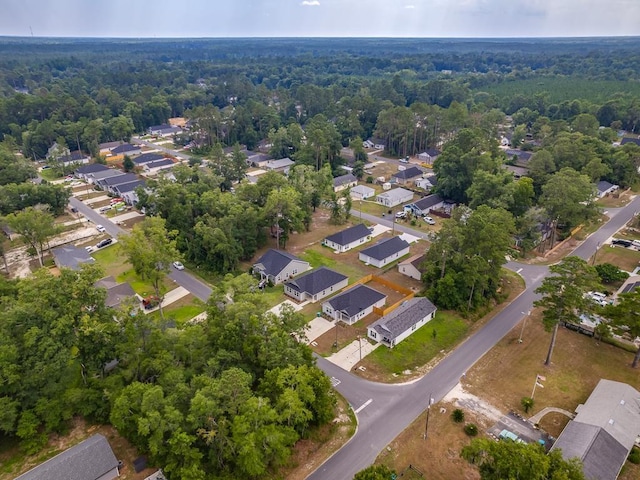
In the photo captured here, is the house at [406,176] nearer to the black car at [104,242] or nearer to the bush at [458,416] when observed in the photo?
the black car at [104,242]

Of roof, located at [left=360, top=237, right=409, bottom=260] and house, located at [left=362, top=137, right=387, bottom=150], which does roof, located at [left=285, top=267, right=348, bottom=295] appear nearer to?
roof, located at [left=360, top=237, right=409, bottom=260]

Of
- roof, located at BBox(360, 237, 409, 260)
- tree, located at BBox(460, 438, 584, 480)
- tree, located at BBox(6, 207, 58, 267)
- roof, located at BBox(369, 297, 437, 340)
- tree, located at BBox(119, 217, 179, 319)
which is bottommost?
roof, located at BBox(360, 237, 409, 260)

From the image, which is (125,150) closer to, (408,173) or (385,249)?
(408,173)

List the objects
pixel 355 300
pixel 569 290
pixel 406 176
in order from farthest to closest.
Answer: pixel 406 176 < pixel 355 300 < pixel 569 290

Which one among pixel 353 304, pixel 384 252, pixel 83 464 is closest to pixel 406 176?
pixel 384 252

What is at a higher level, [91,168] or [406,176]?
[91,168]

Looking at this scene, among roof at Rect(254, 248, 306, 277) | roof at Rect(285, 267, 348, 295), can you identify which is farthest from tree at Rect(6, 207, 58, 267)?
roof at Rect(285, 267, 348, 295)

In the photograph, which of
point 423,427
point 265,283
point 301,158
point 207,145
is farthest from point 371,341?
point 207,145
